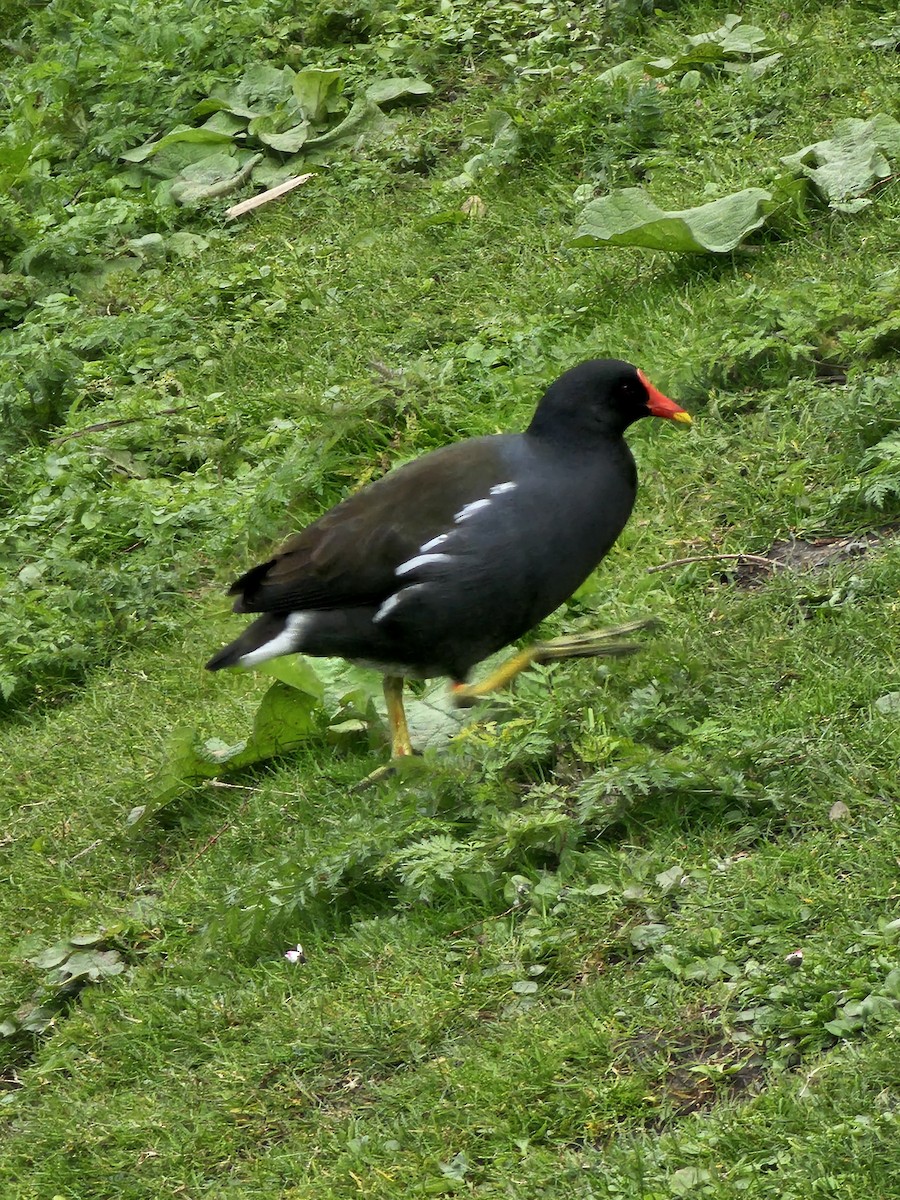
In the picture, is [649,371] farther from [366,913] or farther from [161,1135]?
[161,1135]

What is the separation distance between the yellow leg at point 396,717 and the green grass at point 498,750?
11 centimetres

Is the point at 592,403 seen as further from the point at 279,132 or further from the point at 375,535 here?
the point at 279,132

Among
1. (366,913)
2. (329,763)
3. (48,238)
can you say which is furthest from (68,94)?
(366,913)

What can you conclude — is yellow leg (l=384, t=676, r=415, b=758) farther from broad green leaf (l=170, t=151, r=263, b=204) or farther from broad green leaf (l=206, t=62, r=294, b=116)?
broad green leaf (l=206, t=62, r=294, b=116)

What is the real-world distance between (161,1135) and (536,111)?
5.04 metres

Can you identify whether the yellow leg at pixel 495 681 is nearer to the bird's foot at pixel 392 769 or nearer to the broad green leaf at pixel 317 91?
the bird's foot at pixel 392 769

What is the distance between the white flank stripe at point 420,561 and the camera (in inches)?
188

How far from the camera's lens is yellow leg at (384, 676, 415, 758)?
16.4 ft

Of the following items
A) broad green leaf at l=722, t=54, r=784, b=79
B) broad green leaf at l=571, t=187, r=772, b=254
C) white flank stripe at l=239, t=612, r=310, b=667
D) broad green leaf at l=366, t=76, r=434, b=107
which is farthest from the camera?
broad green leaf at l=366, t=76, r=434, b=107

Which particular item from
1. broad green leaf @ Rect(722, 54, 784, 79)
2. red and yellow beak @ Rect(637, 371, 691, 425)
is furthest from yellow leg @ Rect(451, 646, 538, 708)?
broad green leaf @ Rect(722, 54, 784, 79)

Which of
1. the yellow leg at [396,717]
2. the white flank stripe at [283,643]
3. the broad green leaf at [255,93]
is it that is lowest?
the yellow leg at [396,717]

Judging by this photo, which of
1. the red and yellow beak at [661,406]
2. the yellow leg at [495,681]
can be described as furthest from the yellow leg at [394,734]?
the red and yellow beak at [661,406]

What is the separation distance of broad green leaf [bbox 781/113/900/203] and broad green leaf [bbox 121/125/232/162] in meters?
3.67

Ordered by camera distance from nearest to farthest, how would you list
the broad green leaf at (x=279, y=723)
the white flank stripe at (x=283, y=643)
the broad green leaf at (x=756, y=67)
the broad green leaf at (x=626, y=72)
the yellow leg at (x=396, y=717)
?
the yellow leg at (x=396, y=717), the white flank stripe at (x=283, y=643), the broad green leaf at (x=279, y=723), the broad green leaf at (x=756, y=67), the broad green leaf at (x=626, y=72)
